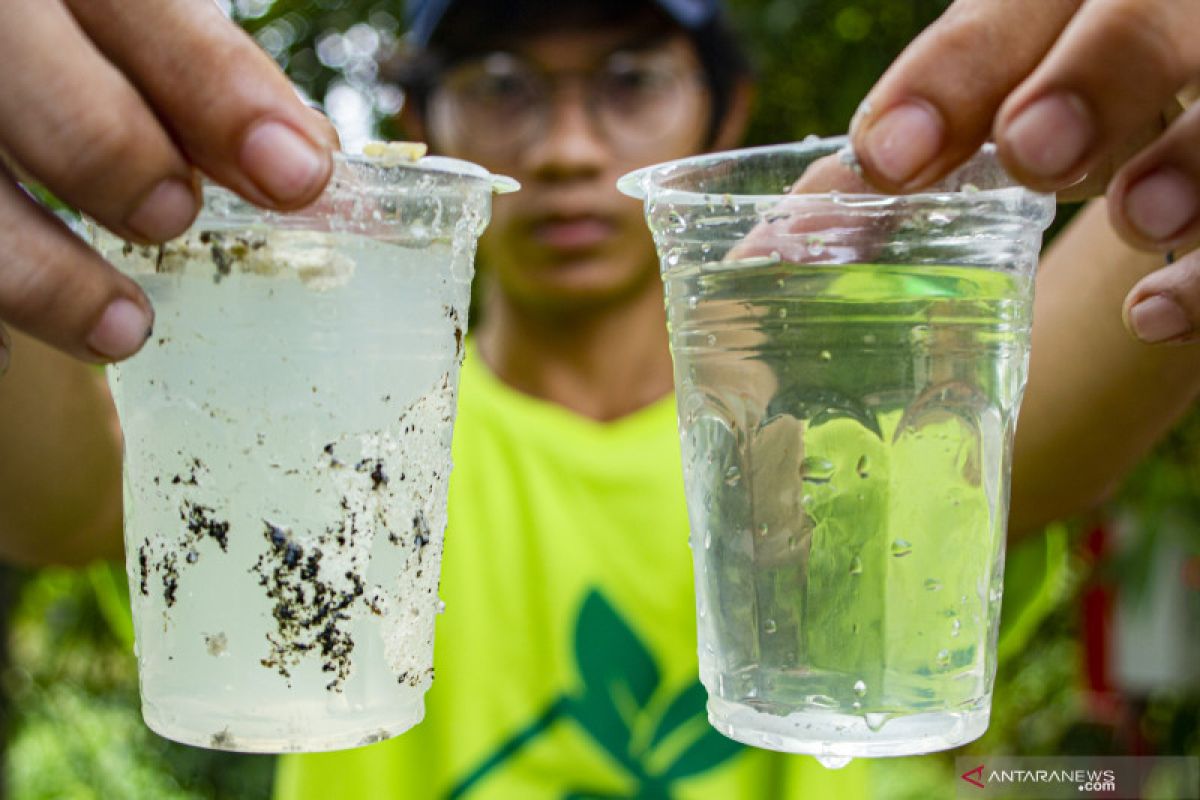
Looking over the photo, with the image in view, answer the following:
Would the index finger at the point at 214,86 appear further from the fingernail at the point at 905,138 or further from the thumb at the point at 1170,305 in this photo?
the thumb at the point at 1170,305

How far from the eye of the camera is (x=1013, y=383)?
94cm

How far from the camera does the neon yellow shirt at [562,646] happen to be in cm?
183

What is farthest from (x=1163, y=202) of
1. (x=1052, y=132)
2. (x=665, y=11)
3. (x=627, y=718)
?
(x=665, y=11)

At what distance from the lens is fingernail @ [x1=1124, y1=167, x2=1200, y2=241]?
74 centimetres

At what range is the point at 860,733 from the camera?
90cm

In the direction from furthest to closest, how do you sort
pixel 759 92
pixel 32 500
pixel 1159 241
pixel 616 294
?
pixel 759 92
pixel 616 294
pixel 32 500
pixel 1159 241

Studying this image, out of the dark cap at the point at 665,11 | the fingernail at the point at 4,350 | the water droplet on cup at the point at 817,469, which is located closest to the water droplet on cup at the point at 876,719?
the water droplet on cup at the point at 817,469

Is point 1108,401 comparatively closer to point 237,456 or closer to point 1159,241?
point 1159,241

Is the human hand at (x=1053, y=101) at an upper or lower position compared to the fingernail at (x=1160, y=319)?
upper

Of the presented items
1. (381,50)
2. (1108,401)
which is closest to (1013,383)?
(1108,401)

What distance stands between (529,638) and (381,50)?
191cm

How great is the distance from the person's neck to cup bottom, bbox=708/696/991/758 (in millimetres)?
1393

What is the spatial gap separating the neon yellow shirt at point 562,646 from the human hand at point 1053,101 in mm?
1279

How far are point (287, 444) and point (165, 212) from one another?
0.21m
